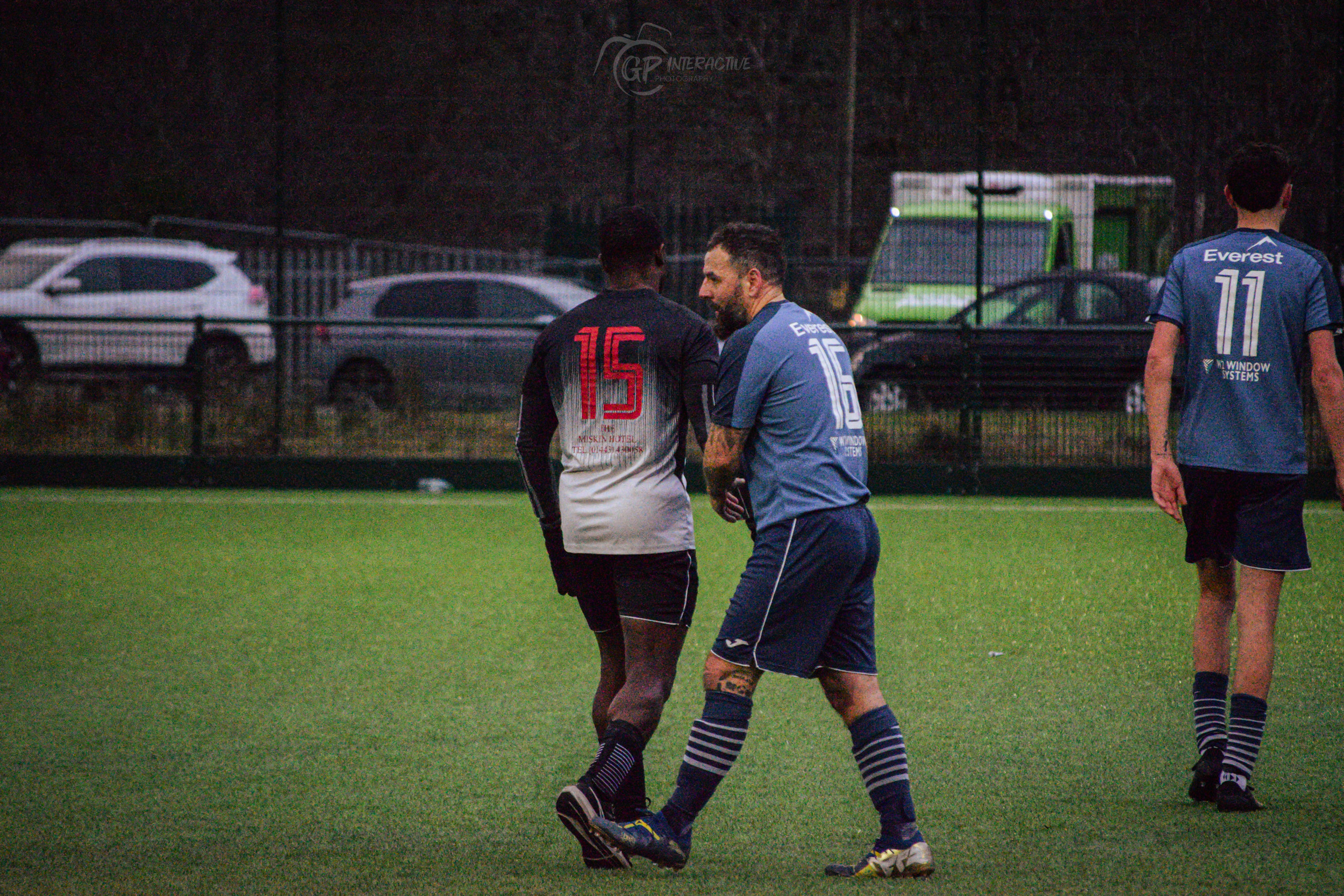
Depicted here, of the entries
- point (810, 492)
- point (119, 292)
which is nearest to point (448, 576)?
point (810, 492)

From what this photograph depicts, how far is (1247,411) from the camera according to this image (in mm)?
4637

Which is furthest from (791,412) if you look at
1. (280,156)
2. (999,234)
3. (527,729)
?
(280,156)

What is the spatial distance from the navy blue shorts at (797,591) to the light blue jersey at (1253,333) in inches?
54.3

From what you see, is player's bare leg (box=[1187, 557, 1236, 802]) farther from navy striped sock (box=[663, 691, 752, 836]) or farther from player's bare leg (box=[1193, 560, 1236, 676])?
navy striped sock (box=[663, 691, 752, 836])

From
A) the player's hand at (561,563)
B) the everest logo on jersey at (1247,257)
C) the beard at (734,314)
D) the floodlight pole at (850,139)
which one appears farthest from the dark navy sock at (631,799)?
the floodlight pole at (850,139)

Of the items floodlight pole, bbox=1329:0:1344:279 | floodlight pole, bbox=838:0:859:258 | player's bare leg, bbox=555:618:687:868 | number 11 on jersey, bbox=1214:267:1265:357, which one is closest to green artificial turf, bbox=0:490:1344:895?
player's bare leg, bbox=555:618:687:868

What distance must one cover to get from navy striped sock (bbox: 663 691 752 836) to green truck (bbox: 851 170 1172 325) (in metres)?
8.84

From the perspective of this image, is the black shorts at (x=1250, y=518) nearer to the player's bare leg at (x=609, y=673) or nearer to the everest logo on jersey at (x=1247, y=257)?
the everest logo on jersey at (x=1247, y=257)

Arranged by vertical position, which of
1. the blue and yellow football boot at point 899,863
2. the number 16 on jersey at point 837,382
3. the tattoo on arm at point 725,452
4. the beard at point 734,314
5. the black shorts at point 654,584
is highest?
the beard at point 734,314

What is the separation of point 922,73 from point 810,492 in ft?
31.2

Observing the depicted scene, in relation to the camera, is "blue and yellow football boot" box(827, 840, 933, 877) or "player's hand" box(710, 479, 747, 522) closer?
"blue and yellow football boot" box(827, 840, 933, 877)

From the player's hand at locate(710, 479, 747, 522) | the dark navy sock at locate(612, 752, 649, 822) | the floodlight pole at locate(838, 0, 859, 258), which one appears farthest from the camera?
the floodlight pole at locate(838, 0, 859, 258)

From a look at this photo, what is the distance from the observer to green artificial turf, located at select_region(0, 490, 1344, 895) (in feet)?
13.6

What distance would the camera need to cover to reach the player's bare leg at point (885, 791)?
3.98m
